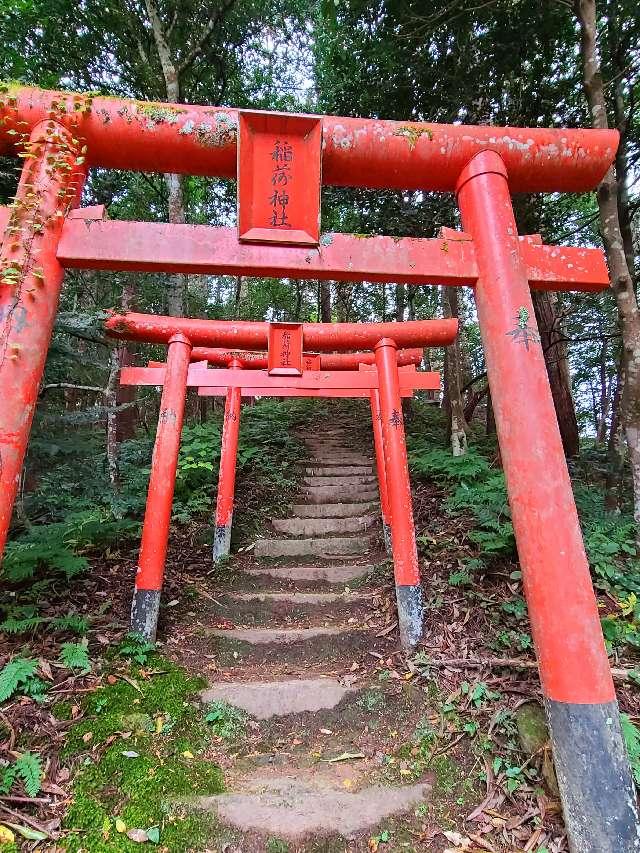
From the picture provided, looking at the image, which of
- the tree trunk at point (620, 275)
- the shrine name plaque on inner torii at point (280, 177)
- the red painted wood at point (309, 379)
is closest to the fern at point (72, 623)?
the shrine name plaque on inner torii at point (280, 177)

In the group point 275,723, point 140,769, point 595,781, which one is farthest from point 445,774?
point 140,769

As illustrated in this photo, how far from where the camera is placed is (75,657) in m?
3.10

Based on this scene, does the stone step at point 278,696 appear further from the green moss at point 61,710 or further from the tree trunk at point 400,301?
the tree trunk at point 400,301

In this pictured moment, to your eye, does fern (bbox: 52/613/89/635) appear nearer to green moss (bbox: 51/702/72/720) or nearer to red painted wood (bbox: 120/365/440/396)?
green moss (bbox: 51/702/72/720)

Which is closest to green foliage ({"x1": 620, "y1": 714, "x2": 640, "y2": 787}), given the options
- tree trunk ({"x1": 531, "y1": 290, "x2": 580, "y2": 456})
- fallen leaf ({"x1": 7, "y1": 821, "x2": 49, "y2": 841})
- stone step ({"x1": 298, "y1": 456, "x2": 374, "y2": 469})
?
fallen leaf ({"x1": 7, "y1": 821, "x2": 49, "y2": 841})

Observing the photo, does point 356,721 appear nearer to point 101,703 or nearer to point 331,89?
point 101,703

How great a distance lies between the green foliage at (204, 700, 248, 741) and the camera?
316 cm

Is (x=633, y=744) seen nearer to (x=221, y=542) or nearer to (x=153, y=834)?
(x=153, y=834)

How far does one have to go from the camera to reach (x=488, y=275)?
2594 mm

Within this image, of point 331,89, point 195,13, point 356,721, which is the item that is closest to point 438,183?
point 356,721

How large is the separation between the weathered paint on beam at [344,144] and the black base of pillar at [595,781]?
3.01 meters

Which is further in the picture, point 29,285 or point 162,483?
point 162,483

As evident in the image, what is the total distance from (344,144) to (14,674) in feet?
12.5

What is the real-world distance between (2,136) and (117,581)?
3.78 meters
